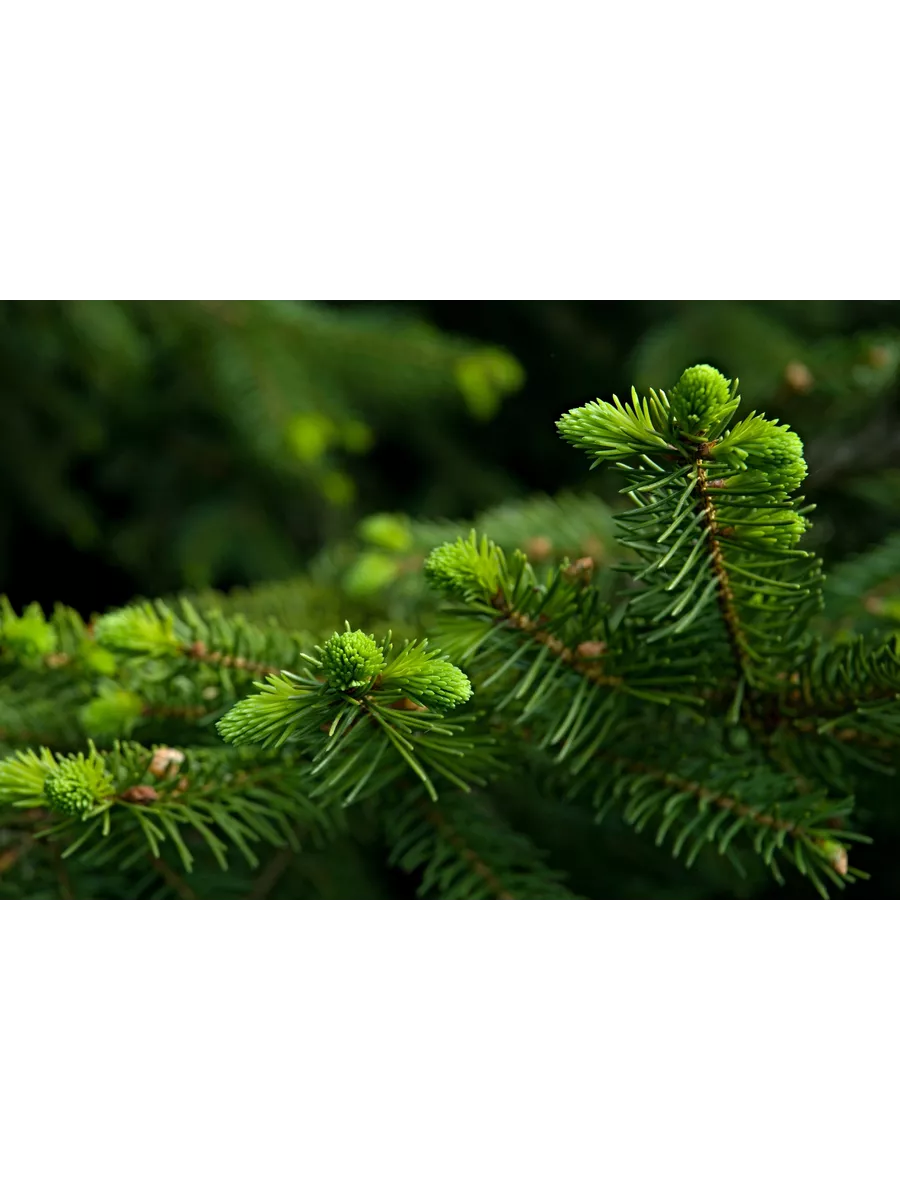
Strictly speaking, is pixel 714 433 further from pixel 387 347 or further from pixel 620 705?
pixel 387 347

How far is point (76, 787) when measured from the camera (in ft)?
1.74

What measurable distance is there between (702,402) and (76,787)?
37 centimetres

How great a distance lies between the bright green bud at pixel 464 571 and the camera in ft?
1.78

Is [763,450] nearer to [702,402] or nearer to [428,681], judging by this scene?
[702,402]

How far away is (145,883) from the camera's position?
0.72m

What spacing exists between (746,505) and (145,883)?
496 millimetres

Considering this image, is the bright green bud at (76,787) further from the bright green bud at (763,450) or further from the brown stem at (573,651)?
the bright green bud at (763,450)

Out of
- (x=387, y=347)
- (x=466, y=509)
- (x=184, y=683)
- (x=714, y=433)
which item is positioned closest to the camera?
(x=714, y=433)

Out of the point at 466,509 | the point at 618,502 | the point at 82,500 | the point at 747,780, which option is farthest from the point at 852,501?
the point at 82,500

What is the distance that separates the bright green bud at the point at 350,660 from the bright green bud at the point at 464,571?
0.34 feet

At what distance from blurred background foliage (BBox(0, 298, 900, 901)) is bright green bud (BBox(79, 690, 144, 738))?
0.15 m

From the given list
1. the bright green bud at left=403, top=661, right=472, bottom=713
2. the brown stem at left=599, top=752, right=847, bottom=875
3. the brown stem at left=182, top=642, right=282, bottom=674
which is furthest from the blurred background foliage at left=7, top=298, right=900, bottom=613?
the bright green bud at left=403, top=661, right=472, bottom=713

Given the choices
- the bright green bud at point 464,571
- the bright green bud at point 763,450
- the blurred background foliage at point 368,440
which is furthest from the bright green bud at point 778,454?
the blurred background foliage at point 368,440

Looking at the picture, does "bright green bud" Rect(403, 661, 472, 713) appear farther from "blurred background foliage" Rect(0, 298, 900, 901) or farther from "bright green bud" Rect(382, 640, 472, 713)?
"blurred background foliage" Rect(0, 298, 900, 901)
